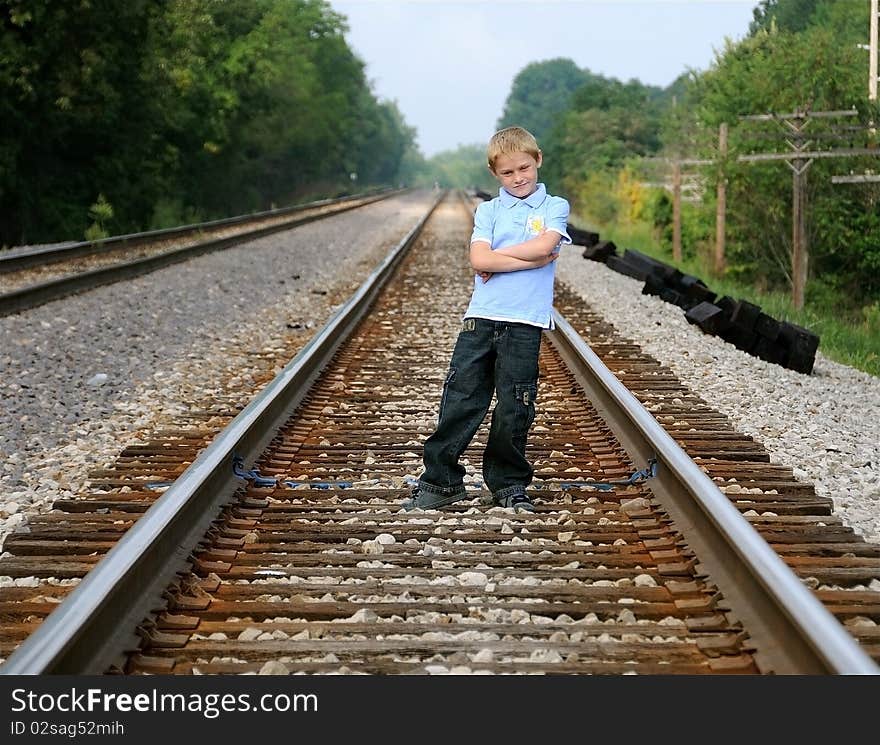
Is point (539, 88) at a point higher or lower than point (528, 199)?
higher

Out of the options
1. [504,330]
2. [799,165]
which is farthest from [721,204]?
[504,330]

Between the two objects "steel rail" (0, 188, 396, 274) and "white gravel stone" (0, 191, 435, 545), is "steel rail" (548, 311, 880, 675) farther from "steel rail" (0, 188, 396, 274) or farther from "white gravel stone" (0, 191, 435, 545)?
"steel rail" (0, 188, 396, 274)

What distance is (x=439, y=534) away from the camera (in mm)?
4367

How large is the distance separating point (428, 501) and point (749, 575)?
158 cm

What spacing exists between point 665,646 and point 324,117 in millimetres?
69949

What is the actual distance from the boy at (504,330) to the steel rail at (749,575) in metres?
0.63

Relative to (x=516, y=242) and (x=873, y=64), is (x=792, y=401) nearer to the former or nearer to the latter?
(x=516, y=242)

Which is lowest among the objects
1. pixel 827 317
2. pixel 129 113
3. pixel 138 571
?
pixel 827 317

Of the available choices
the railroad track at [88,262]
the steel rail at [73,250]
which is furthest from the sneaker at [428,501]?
the steel rail at [73,250]

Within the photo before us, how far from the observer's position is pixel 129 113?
31250 mm

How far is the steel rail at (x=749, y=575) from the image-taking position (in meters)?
2.85

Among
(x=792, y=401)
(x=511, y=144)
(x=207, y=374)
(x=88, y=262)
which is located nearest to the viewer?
(x=511, y=144)

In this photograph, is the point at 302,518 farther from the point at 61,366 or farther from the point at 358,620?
the point at 61,366

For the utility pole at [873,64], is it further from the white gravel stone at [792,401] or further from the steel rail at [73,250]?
the white gravel stone at [792,401]
